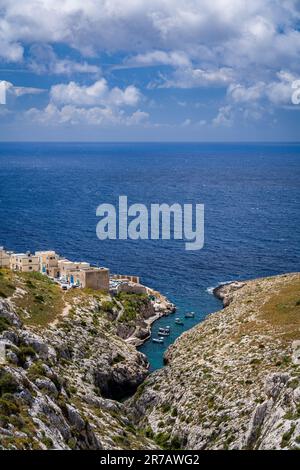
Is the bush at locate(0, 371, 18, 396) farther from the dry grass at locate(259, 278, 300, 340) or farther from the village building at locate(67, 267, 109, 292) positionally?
the village building at locate(67, 267, 109, 292)

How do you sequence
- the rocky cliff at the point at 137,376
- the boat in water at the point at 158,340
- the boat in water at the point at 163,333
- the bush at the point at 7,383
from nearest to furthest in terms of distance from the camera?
the bush at the point at 7,383
the rocky cliff at the point at 137,376
the boat in water at the point at 158,340
the boat in water at the point at 163,333

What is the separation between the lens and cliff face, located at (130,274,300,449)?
48.2 metres

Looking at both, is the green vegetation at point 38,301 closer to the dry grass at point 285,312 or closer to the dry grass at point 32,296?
the dry grass at point 32,296

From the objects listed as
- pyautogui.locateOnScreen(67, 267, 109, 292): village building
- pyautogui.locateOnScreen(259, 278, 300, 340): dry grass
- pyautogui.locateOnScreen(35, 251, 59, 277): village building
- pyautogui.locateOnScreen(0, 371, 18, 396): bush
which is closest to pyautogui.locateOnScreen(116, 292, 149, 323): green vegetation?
pyautogui.locateOnScreen(67, 267, 109, 292): village building

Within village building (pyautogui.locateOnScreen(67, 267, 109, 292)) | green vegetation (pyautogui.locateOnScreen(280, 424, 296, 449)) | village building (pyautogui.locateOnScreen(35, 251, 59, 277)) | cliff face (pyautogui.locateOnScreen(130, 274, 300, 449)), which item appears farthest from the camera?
village building (pyautogui.locateOnScreen(35, 251, 59, 277))

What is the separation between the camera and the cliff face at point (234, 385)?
48250 millimetres

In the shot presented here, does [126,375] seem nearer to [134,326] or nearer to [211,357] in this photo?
[211,357]

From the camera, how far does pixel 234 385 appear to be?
55.5 metres

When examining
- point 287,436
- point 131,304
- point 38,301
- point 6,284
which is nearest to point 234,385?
point 287,436

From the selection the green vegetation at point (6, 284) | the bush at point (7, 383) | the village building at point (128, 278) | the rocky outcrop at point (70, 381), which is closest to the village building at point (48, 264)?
the village building at point (128, 278)

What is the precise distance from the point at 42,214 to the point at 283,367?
131 meters

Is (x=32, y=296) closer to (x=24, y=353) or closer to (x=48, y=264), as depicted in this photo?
(x=48, y=264)

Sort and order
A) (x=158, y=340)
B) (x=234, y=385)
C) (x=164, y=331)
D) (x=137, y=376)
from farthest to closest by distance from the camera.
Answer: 1. (x=164, y=331)
2. (x=158, y=340)
3. (x=137, y=376)
4. (x=234, y=385)

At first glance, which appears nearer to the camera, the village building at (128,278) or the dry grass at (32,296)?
the dry grass at (32,296)
